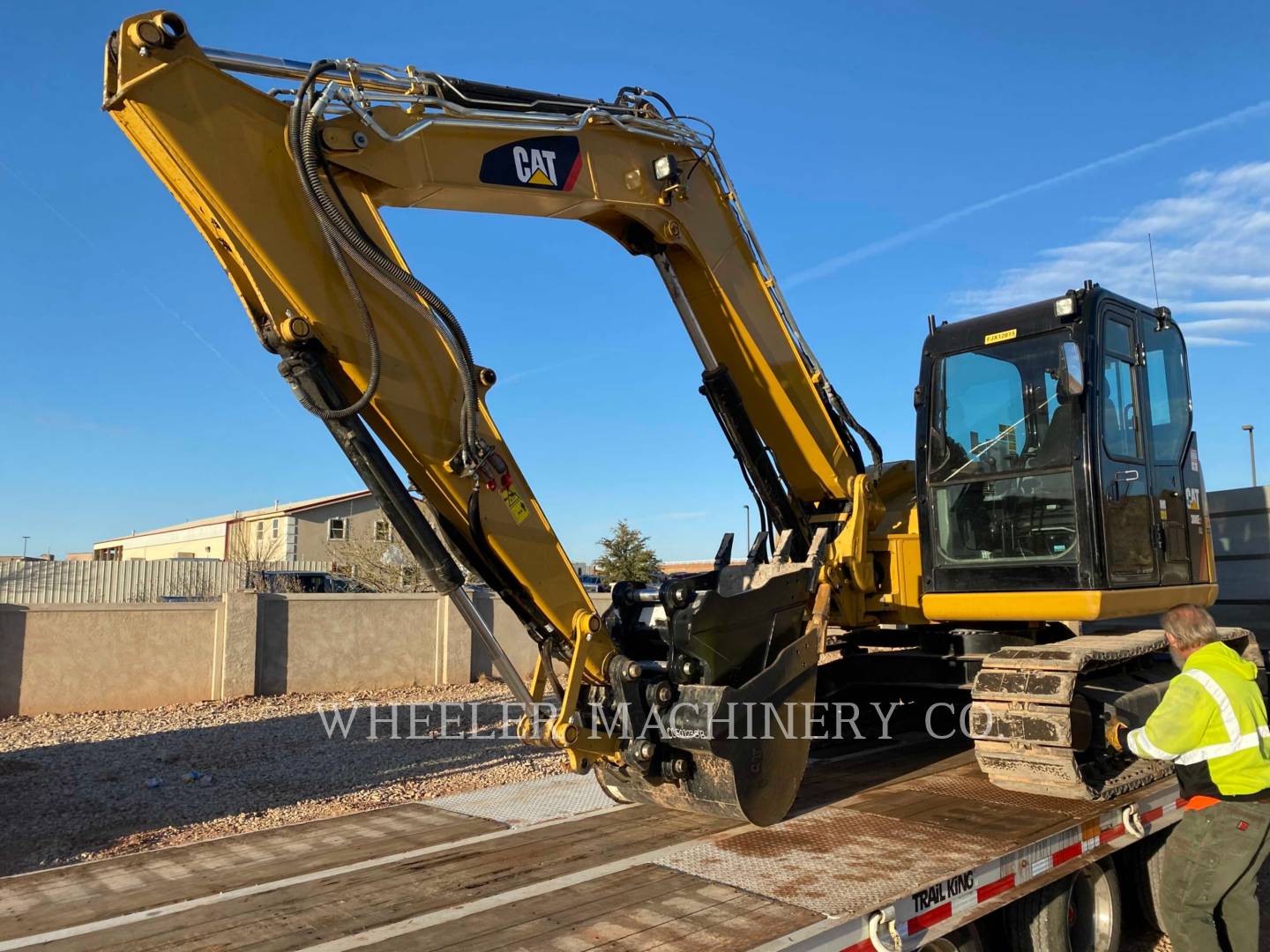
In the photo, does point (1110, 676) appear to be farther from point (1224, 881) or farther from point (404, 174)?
point (404, 174)

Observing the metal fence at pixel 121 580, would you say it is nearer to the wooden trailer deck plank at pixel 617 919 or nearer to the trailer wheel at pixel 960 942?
the wooden trailer deck plank at pixel 617 919

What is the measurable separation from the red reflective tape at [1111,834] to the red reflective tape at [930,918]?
1.48 meters

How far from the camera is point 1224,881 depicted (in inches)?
171

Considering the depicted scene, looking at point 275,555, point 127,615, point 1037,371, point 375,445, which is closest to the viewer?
point 375,445

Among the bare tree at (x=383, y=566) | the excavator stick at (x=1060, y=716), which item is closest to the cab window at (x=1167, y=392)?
the excavator stick at (x=1060, y=716)

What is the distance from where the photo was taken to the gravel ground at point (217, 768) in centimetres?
792

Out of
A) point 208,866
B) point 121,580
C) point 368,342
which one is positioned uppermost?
point 368,342

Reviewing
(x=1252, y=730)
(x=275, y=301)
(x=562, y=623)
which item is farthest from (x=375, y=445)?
(x=1252, y=730)

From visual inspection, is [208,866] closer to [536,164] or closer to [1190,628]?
[536,164]

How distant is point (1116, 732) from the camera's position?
5836 mm

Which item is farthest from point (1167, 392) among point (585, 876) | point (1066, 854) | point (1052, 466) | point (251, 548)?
point (251, 548)

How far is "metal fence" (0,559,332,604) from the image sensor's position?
2553 cm

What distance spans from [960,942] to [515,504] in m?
2.73

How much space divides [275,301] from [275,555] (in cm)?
3796
